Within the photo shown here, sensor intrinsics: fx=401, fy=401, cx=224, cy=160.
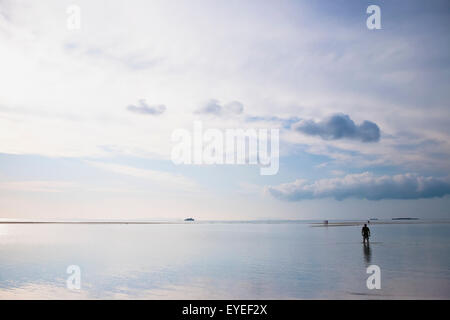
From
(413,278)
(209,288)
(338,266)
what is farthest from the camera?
(338,266)

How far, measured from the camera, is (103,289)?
62.4 feet

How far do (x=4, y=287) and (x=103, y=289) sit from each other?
5007 mm

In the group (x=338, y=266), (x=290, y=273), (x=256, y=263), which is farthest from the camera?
(x=256, y=263)
